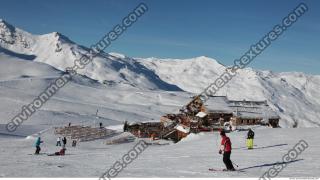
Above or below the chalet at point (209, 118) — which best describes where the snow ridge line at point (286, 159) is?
below

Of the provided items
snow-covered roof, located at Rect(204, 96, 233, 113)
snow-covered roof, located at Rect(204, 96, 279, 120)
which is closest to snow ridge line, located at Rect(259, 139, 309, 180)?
snow-covered roof, located at Rect(204, 96, 279, 120)

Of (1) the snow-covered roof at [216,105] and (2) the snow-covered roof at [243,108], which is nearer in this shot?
(2) the snow-covered roof at [243,108]

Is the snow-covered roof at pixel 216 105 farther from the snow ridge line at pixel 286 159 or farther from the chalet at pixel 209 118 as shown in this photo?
the snow ridge line at pixel 286 159

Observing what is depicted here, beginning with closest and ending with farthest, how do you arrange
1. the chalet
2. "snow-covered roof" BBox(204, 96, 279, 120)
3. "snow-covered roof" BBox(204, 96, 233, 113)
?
the chalet, "snow-covered roof" BBox(204, 96, 279, 120), "snow-covered roof" BBox(204, 96, 233, 113)

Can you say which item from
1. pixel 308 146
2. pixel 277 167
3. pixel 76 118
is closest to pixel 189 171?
pixel 277 167

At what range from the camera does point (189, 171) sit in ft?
65.8

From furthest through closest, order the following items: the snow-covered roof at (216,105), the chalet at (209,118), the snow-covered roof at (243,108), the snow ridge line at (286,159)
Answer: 1. the snow-covered roof at (216,105)
2. the snow-covered roof at (243,108)
3. the chalet at (209,118)
4. the snow ridge line at (286,159)

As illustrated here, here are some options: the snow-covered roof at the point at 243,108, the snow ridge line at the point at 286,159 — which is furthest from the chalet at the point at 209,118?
the snow ridge line at the point at 286,159

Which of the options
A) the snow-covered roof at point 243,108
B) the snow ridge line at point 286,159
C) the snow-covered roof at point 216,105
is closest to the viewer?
the snow ridge line at point 286,159

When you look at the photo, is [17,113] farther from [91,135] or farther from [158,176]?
[158,176]

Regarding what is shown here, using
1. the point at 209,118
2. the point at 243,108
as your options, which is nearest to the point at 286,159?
the point at 209,118

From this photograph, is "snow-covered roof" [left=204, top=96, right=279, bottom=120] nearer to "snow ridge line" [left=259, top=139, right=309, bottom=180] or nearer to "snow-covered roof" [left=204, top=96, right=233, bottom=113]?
"snow-covered roof" [left=204, top=96, right=233, bottom=113]

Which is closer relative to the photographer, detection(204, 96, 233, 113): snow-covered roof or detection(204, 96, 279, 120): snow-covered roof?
detection(204, 96, 279, 120): snow-covered roof

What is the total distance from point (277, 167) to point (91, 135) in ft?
134
